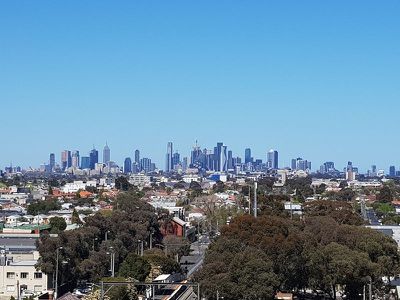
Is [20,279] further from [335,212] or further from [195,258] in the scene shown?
[335,212]

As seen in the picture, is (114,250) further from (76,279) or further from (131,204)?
(131,204)

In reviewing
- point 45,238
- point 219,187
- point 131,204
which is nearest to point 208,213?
point 131,204

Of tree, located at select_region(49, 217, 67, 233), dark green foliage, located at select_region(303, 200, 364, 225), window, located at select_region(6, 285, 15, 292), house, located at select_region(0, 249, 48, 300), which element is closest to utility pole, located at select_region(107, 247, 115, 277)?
house, located at select_region(0, 249, 48, 300)

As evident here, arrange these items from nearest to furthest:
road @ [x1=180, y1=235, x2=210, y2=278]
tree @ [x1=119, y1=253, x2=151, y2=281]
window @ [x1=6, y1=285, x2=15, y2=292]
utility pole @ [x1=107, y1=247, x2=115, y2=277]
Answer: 1. tree @ [x1=119, y1=253, x2=151, y2=281]
2. window @ [x1=6, y1=285, x2=15, y2=292]
3. utility pole @ [x1=107, y1=247, x2=115, y2=277]
4. road @ [x1=180, y1=235, x2=210, y2=278]

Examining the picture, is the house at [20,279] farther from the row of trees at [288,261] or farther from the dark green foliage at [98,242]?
the row of trees at [288,261]

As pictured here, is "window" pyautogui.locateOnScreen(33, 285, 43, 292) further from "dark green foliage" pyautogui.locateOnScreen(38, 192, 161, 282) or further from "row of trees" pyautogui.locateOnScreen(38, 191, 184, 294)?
"dark green foliage" pyautogui.locateOnScreen(38, 192, 161, 282)

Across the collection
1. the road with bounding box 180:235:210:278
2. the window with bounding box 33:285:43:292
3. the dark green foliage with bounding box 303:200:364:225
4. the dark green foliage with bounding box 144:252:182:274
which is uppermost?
the dark green foliage with bounding box 303:200:364:225

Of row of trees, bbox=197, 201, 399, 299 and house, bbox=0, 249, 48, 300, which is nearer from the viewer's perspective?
row of trees, bbox=197, 201, 399, 299
